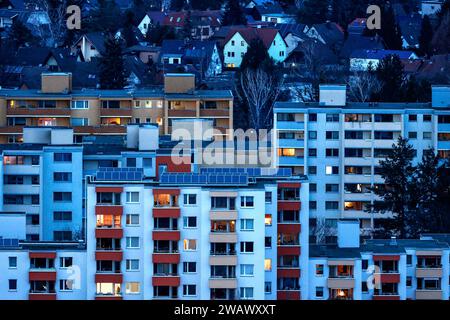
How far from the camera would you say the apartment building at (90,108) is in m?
28.0

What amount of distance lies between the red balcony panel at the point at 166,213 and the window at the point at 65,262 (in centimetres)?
100

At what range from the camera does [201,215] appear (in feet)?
45.5

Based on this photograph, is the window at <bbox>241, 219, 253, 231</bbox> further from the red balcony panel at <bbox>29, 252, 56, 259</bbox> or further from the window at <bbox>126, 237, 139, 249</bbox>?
the red balcony panel at <bbox>29, 252, 56, 259</bbox>

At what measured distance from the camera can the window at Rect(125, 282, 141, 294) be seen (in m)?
14.0

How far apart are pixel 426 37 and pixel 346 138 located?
75.4 feet

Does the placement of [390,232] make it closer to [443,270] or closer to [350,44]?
[443,270]

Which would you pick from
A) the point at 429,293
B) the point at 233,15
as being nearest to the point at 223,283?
the point at 429,293

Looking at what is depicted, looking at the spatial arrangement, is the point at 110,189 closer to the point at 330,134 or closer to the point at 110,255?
the point at 110,255

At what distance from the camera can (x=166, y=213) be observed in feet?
45.6

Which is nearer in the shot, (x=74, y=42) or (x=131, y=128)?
(x=131, y=128)

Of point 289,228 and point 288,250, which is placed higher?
point 289,228

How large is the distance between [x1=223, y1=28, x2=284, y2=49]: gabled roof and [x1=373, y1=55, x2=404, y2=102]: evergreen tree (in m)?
11.9

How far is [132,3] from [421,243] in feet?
141
